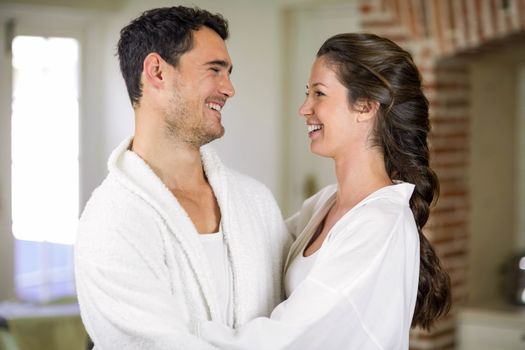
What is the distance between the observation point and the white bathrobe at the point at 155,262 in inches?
75.9

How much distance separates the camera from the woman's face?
220 cm

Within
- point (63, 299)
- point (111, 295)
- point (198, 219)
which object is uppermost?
point (198, 219)

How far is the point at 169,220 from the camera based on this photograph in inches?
81.0

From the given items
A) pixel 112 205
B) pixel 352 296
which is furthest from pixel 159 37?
pixel 352 296

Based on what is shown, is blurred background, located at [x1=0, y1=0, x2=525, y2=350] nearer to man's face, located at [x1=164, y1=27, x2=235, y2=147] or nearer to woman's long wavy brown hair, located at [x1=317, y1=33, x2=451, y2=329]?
woman's long wavy brown hair, located at [x1=317, y1=33, x2=451, y2=329]

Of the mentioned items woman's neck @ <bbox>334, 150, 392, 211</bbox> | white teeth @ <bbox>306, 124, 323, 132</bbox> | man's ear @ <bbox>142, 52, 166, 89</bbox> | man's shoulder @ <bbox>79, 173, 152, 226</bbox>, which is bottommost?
man's shoulder @ <bbox>79, 173, 152, 226</bbox>

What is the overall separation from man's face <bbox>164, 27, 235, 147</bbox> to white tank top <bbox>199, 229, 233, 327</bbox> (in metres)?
0.23

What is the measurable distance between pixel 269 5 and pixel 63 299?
6.99ft

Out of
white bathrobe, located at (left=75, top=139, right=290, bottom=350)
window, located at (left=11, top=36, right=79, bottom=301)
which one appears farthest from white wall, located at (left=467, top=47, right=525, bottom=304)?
white bathrobe, located at (left=75, top=139, right=290, bottom=350)

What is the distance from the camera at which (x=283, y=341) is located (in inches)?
77.8

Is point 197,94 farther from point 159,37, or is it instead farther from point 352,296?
point 352,296

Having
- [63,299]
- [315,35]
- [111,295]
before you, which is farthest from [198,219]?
[315,35]

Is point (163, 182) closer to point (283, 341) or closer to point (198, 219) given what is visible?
point (198, 219)

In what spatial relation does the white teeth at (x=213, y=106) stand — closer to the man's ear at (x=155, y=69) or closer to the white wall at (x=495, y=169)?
the man's ear at (x=155, y=69)
